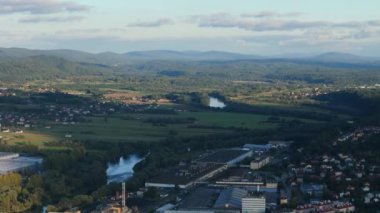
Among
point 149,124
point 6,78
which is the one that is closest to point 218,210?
point 149,124

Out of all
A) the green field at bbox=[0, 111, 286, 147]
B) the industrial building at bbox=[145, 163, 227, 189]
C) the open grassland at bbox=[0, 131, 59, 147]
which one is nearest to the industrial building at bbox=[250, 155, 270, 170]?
the industrial building at bbox=[145, 163, 227, 189]

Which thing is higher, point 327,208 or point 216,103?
point 327,208

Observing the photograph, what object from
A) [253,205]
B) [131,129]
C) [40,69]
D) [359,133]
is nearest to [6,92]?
[131,129]

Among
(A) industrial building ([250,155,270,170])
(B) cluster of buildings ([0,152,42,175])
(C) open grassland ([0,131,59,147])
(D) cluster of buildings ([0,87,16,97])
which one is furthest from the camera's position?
(D) cluster of buildings ([0,87,16,97])

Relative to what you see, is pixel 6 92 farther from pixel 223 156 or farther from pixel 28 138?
pixel 223 156

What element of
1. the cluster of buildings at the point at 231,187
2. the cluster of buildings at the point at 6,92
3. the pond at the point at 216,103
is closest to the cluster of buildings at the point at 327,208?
the cluster of buildings at the point at 231,187

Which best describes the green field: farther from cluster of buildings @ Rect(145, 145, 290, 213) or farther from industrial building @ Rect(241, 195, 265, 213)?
industrial building @ Rect(241, 195, 265, 213)

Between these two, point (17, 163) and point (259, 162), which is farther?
point (17, 163)

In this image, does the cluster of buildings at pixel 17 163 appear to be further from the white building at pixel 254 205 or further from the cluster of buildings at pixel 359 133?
the cluster of buildings at pixel 359 133
